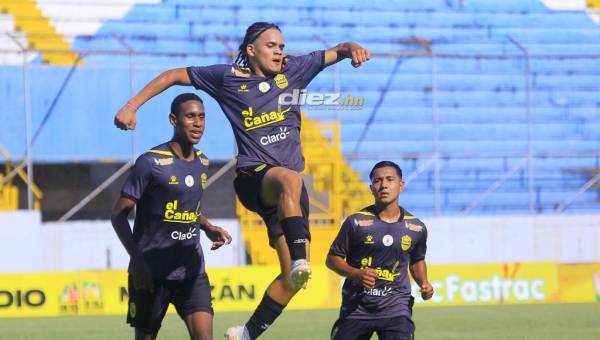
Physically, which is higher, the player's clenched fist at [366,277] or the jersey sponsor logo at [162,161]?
the jersey sponsor logo at [162,161]

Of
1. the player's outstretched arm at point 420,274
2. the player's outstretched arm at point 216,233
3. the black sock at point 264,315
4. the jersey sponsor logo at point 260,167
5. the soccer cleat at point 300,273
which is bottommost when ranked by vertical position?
the black sock at point 264,315

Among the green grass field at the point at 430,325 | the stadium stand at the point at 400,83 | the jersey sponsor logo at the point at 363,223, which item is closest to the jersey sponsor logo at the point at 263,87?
the jersey sponsor logo at the point at 363,223

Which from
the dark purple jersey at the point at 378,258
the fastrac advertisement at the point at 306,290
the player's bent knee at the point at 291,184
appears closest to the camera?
the player's bent knee at the point at 291,184

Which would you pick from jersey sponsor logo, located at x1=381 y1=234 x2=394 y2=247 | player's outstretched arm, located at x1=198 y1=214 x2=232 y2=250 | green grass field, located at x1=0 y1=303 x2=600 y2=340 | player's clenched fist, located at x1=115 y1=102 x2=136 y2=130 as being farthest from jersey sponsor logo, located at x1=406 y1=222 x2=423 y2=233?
green grass field, located at x1=0 y1=303 x2=600 y2=340

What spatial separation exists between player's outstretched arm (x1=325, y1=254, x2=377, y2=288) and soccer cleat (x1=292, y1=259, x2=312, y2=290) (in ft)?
2.84

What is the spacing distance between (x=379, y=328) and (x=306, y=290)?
1085 centimetres

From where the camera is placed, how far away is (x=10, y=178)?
827 inches

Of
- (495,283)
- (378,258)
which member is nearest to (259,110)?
(378,258)

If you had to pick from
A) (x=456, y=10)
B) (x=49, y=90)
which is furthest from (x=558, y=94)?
(x=49, y=90)

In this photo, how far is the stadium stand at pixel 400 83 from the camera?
871 inches

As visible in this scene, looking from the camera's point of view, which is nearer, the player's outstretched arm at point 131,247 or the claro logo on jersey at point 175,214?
the player's outstretched arm at point 131,247

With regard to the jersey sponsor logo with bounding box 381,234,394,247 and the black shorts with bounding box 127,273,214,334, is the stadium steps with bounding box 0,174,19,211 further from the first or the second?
the jersey sponsor logo with bounding box 381,234,394,247

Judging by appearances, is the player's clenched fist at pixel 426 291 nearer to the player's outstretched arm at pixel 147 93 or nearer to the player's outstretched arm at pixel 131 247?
the player's outstretched arm at pixel 131 247

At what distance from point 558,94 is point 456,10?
2862 mm
